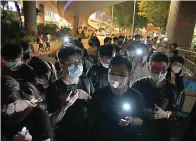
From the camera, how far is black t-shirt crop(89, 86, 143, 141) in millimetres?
2365

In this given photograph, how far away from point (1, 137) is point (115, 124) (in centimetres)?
101

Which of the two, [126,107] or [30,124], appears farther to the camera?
[126,107]

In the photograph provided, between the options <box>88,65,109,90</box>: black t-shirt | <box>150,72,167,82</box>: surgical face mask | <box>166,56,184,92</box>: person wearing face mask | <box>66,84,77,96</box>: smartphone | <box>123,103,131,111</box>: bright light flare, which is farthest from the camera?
<box>166,56,184,92</box>: person wearing face mask

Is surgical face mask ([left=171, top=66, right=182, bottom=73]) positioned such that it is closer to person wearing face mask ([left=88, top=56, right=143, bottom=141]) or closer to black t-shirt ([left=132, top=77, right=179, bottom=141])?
black t-shirt ([left=132, top=77, right=179, bottom=141])

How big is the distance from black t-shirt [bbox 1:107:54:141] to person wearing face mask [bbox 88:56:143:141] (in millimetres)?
681

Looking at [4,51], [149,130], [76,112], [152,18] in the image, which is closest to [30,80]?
[4,51]

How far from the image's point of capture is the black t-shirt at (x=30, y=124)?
6.01 ft

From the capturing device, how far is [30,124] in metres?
1.83

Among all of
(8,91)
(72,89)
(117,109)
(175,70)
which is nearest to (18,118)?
(8,91)

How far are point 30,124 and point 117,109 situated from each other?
0.86 m

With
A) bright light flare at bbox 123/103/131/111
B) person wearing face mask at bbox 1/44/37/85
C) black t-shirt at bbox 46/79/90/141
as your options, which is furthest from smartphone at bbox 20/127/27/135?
person wearing face mask at bbox 1/44/37/85

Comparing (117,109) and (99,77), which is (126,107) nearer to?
(117,109)

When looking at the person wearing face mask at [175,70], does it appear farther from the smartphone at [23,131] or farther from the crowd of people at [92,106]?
the smartphone at [23,131]

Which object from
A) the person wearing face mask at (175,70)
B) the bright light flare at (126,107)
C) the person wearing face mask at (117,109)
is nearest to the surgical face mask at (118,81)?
the person wearing face mask at (117,109)
